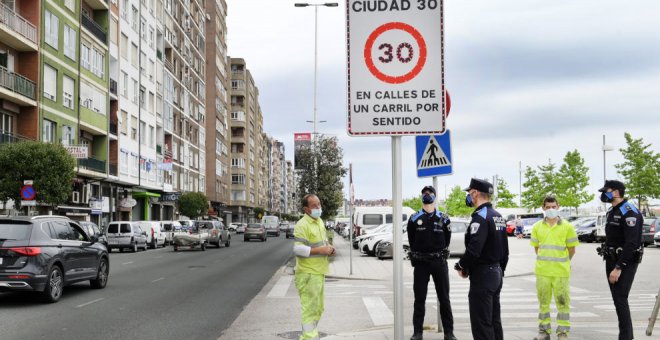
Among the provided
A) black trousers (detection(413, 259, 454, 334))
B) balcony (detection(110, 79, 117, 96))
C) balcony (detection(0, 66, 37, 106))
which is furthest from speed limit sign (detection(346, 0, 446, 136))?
balcony (detection(110, 79, 117, 96))

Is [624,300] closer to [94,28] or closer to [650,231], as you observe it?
[650,231]

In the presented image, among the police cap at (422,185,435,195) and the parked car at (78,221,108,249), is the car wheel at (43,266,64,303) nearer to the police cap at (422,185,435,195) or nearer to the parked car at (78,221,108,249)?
the parked car at (78,221,108,249)

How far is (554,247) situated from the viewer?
8133mm

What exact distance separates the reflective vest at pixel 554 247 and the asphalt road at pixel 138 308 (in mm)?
4410

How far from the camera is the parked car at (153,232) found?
135ft

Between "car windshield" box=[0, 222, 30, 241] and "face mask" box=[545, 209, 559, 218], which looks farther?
"car windshield" box=[0, 222, 30, 241]

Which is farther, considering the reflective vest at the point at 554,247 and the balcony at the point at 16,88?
the balcony at the point at 16,88

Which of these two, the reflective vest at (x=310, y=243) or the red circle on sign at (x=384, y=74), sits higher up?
the red circle on sign at (x=384, y=74)

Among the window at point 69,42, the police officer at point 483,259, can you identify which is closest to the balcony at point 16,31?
the window at point 69,42

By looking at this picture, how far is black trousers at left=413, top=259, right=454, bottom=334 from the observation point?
7945mm

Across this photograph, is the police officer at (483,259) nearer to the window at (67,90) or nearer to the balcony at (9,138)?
the balcony at (9,138)

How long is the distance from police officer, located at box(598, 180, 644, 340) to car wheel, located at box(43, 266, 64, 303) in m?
9.96

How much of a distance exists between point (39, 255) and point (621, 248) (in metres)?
10.2

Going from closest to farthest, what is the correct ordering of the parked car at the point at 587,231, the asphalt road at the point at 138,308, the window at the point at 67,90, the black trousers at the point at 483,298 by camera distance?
the black trousers at the point at 483,298 < the asphalt road at the point at 138,308 < the window at the point at 67,90 < the parked car at the point at 587,231
